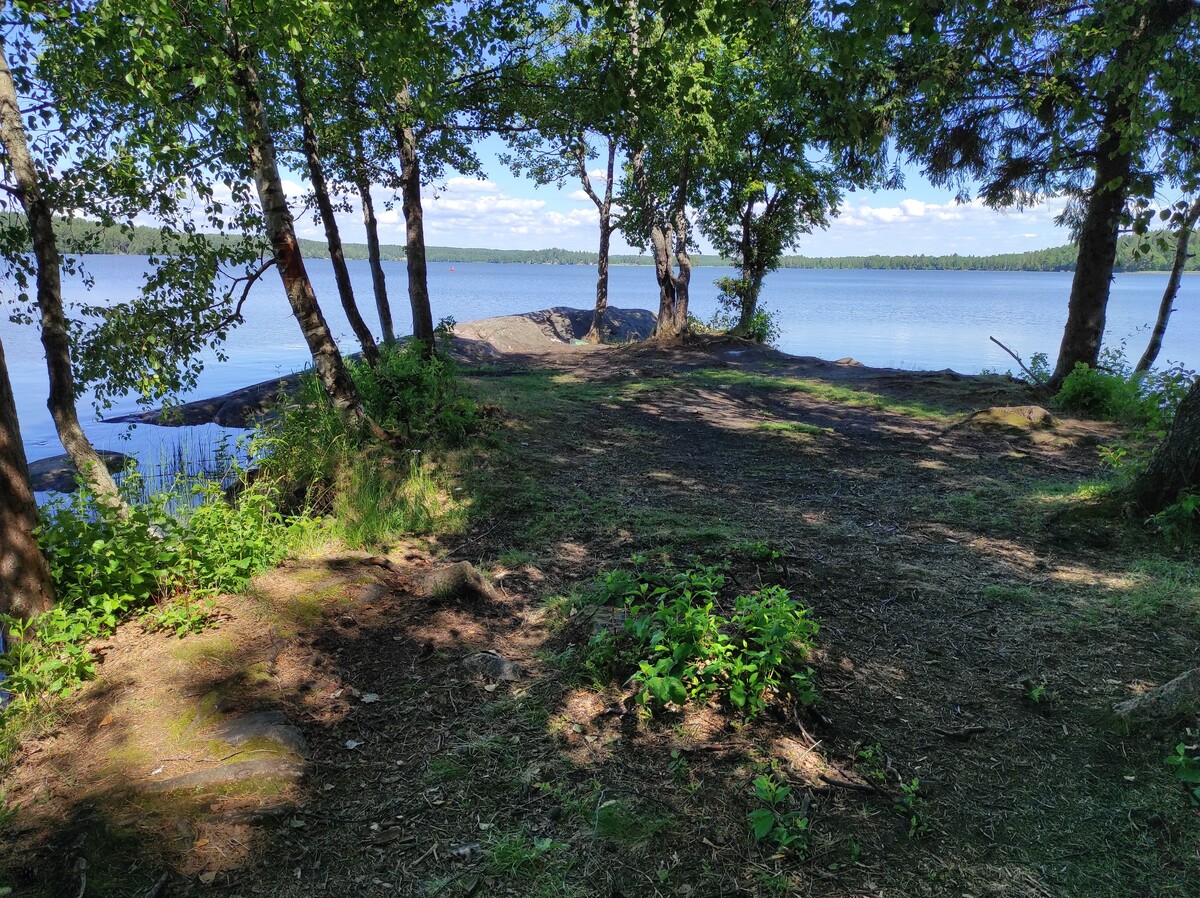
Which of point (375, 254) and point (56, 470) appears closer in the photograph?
point (56, 470)

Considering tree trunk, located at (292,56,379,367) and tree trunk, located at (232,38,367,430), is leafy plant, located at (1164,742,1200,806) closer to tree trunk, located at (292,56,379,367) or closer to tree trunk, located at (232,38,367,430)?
tree trunk, located at (232,38,367,430)

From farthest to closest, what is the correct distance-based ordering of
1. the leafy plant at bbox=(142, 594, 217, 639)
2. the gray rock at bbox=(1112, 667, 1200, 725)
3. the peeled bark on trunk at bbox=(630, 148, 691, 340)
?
the peeled bark on trunk at bbox=(630, 148, 691, 340) < the leafy plant at bbox=(142, 594, 217, 639) < the gray rock at bbox=(1112, 667, 1200, 725)

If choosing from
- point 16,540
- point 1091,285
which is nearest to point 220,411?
point 16,540

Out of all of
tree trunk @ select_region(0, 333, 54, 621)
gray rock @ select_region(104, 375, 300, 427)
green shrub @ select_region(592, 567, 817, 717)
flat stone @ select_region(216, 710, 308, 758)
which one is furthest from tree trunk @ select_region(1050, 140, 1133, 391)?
gray rock @ select_region(104, 375, 300, 427)

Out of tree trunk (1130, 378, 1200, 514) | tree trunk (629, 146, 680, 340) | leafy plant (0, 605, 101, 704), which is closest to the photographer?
leafy plant (0, 605, 101, 704)

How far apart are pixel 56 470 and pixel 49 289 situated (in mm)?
6565

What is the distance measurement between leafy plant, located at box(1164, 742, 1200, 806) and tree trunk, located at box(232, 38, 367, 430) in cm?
642

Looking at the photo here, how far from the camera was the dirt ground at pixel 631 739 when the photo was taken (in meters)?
2.45

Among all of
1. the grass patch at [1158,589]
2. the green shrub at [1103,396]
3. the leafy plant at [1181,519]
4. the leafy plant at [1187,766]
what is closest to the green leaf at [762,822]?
the leafy plant at [1187,766]

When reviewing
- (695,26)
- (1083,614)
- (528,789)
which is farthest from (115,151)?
(1083,614)

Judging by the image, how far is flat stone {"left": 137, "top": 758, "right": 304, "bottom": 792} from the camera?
280cm

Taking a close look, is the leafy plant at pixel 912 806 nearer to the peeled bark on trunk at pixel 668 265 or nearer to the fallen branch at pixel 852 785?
the fallen branch at pixel 852 785

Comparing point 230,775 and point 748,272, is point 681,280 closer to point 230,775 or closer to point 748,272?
point 748,272

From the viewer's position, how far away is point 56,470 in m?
10.8
